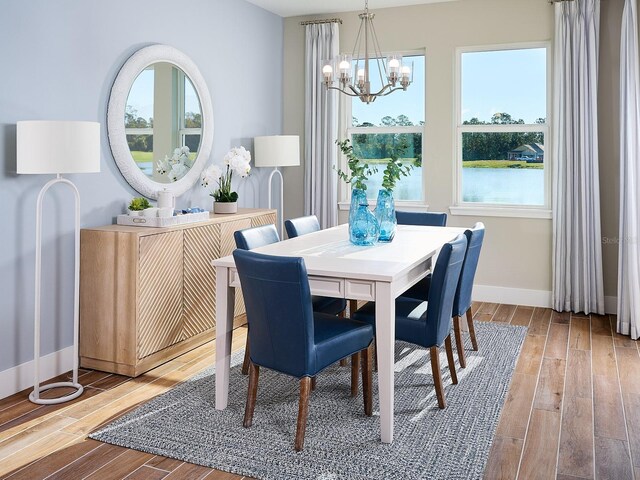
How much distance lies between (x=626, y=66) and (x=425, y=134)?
5.73 ft

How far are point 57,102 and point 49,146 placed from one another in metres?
0.62

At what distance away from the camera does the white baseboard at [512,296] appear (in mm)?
5430

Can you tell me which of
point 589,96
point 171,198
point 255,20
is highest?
point 255,20

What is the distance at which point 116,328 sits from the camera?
11.9 ft

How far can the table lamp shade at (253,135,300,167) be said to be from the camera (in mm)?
5391

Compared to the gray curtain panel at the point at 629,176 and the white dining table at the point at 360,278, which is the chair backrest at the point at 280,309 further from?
the gray curtain panel at the point at 629,176

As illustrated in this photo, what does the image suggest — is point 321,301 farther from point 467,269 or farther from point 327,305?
point 467,269

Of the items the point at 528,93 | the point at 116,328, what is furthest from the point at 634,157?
the point at 116,328

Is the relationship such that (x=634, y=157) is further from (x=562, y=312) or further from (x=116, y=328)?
(x=116, y=328)

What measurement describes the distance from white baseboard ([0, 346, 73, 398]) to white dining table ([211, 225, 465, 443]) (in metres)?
1.17

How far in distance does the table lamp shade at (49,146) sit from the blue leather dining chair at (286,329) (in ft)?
3.50

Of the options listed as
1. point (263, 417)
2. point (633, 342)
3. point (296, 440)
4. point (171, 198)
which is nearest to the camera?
point (296, 440)

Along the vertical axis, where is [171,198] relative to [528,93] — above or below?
below

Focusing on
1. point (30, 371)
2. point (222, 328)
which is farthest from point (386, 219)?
point (30, 371)
